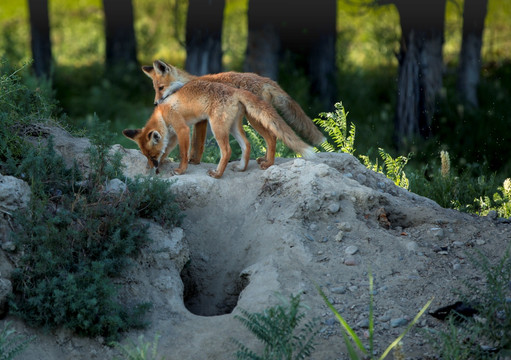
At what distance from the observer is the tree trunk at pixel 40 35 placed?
53.5 ft

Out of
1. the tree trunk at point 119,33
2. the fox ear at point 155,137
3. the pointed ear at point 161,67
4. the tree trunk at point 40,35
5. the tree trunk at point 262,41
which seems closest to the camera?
the fox ear at point 155,137

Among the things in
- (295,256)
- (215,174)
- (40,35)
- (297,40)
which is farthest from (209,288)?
(40,35)

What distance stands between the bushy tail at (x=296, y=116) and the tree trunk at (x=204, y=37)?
506 cm

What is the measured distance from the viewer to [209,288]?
648 centimetres

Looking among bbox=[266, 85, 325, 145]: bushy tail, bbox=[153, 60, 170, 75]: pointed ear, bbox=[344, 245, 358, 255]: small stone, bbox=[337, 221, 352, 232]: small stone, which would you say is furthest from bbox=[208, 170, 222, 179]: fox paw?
bbox=[153, 60, 170, 75]: pointed ear

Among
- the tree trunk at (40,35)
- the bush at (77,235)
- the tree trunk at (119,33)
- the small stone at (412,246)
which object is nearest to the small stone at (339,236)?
the small stone at (412,246)

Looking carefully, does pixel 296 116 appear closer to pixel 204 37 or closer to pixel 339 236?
pixel 339 236

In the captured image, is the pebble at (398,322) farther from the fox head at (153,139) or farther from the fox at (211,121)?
the fox head at (153,139)

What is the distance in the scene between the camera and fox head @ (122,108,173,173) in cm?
748

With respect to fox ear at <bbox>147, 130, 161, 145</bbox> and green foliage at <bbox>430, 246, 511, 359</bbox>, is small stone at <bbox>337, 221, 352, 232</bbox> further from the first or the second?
fox ear at <bbox>147, 130, 161, 145</bbox>

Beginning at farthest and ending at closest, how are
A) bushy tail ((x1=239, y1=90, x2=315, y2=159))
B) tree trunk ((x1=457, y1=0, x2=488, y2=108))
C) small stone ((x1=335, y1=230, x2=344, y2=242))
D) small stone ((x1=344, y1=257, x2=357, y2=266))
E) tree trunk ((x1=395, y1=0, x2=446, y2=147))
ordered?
tree trunk ((x1=457, y1=0, x2=488, y2=108)) < tree trunk ((x1=395, y1=0, x2=446, y2=147)) < bushy tail ((x1=239, y1=90, x2=315, y2=159)) < small stone ((x1=335, y1=230, x2=344, y2=242)) < small stone ((x1=344, y1=257, x2=357, y2=266))

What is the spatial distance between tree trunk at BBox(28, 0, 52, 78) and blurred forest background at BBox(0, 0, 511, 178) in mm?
25

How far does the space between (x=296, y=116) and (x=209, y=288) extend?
226cm

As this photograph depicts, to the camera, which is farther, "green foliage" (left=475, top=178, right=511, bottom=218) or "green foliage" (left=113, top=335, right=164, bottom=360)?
"green foliage" (left=475, top=178, right=511, bottom=218)
